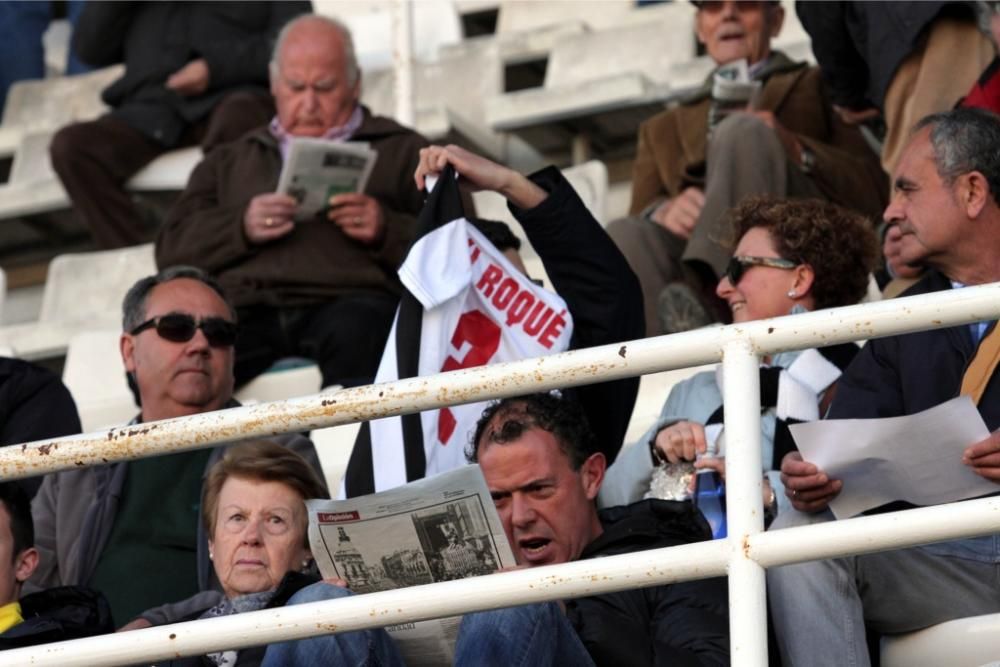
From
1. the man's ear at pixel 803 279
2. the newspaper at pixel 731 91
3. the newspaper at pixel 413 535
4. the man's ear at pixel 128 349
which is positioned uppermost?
the newspaper at pixel 731 91

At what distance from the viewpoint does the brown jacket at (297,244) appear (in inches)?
243

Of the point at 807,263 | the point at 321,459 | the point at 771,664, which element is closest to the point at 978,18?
the point at 807,263

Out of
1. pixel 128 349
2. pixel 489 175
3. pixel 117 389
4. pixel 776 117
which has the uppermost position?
pixel 776 117

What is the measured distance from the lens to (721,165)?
593 centimetres

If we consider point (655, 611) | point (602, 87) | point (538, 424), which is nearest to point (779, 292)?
point (538, 424)

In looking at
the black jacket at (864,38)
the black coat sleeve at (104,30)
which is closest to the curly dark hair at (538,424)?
the black jacket at (864,38)

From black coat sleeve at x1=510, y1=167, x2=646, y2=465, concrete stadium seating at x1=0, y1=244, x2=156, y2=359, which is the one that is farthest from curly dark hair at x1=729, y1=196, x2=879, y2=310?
concrete stadium seating at x1=0, y1=244, x2=156, y2=359

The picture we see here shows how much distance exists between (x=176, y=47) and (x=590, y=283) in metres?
3.46

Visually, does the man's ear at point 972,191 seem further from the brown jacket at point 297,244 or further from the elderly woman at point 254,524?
the brown jacket at point 297,244

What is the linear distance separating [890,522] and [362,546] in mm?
918

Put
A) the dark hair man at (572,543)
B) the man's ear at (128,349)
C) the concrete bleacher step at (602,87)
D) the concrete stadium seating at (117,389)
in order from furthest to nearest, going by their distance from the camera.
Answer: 1. the concrete bleacher step at (602,87)
2. the concrete stadium seating at (117,389)
3. the man's ear at (128,349)
4. the dark hair man at (572,543)

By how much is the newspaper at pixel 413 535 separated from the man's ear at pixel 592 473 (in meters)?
0.65

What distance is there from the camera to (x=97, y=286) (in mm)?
7316

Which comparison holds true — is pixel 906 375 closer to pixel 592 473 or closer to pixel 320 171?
pixel 592 473
